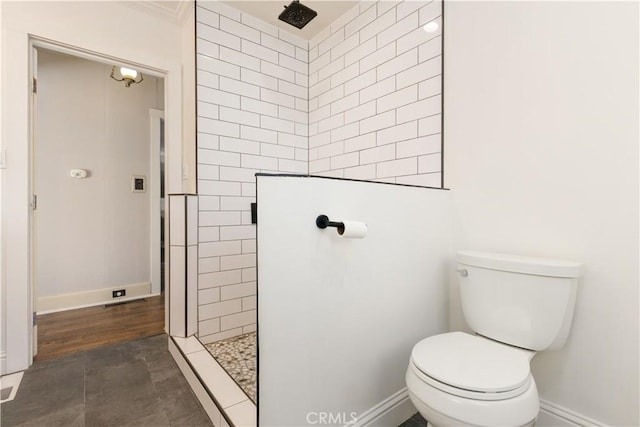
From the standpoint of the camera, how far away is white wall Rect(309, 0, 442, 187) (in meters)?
1.67

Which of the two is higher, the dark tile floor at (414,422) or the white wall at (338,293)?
the white wall at (338,293)

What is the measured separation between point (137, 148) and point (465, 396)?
3.52m

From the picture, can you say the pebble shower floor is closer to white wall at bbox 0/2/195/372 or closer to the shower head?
white wall at bbox 0/2/195/372

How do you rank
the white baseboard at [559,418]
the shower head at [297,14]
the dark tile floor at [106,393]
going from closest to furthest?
the white baseboard at [559,418]
the dark tile floor at [106,393]
the shower head at [297,14]

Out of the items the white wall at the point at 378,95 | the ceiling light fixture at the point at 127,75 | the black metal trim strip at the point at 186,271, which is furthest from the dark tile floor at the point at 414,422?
the ceiling light fixture at the point at 127,75

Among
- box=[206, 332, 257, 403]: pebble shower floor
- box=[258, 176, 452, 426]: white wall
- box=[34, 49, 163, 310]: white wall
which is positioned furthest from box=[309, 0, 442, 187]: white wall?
box=[34, 49, 163, 310]: white wall

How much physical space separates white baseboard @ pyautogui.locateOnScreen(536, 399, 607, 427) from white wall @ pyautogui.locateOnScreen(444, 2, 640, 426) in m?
0.02

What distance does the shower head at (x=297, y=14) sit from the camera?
1.80m

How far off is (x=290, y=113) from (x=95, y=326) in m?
2.32

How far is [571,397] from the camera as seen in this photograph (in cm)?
121

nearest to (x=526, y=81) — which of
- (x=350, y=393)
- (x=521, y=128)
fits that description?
(x=521, y=128)

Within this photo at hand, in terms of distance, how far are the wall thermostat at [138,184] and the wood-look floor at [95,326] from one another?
1.16 metres

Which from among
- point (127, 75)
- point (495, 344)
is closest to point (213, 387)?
point (495, 344)

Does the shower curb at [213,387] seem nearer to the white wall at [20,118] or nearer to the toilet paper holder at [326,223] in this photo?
the toilet paper holder at [326,223]
